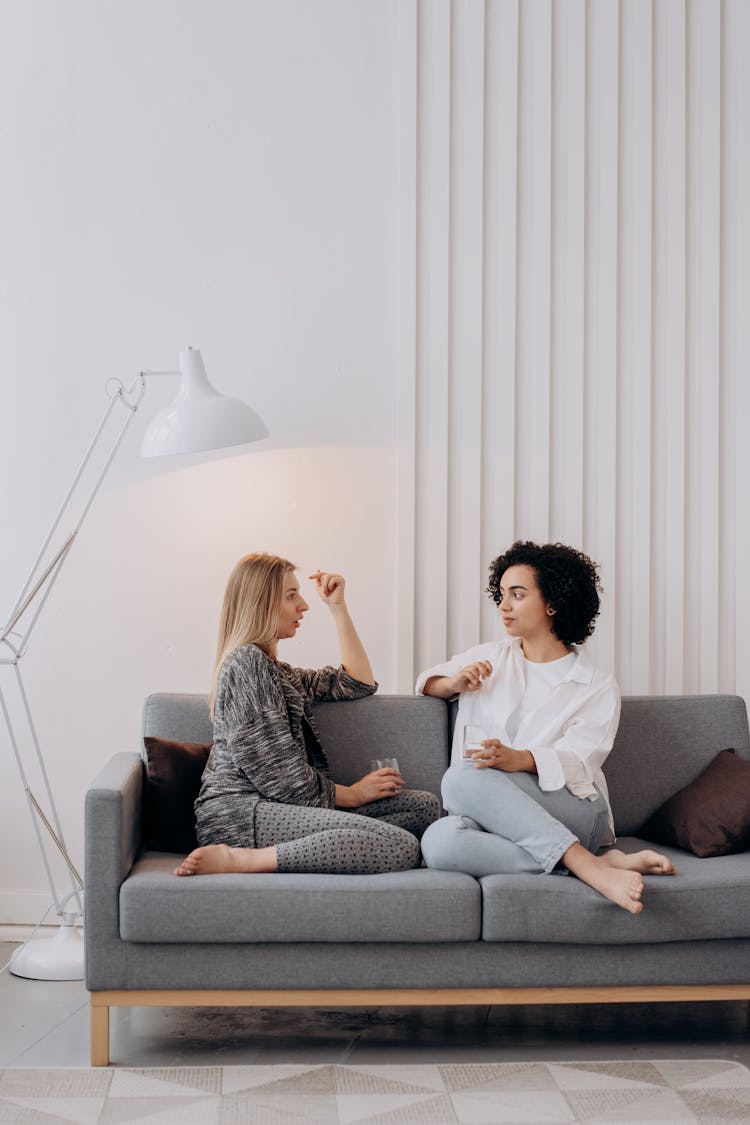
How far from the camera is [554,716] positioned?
3.10 metres

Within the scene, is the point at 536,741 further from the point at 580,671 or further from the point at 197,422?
the point at 197,422

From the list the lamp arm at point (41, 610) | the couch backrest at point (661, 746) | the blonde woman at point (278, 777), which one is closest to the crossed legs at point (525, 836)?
the blonde woman at point (278, 777)

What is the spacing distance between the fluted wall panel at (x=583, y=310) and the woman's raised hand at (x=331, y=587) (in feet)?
1.16

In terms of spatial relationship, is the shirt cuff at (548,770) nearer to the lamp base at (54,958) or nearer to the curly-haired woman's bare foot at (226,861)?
the curly-haired woman's bare foot at (226,861)

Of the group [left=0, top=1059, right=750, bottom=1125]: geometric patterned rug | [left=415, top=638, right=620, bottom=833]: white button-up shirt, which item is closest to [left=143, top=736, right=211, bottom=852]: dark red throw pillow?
[left=0, top=1059, right=750, bottom=1125]: geometric patterned rug

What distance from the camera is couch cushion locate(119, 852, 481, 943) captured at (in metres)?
2.58

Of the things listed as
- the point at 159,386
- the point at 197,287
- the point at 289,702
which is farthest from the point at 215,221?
the point at 289,702

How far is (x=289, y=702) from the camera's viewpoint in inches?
121

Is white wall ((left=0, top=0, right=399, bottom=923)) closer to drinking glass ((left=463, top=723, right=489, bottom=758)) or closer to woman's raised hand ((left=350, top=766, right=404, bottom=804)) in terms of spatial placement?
drinking glass ((left=463, top=723, right=489, bottom=758))

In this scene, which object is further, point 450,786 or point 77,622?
point 77,622

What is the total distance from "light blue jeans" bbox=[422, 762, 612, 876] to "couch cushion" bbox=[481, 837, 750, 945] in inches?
2.7

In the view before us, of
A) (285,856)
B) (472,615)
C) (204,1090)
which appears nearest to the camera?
(204,1090)

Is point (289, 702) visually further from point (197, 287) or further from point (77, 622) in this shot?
point (197, 287)

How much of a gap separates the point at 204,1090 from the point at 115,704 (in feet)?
4.78
